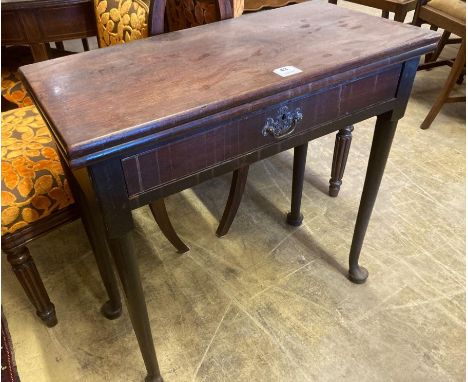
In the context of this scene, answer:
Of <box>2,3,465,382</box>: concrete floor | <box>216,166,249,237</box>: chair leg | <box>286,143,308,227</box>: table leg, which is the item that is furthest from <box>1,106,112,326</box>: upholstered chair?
<box>286,143,308,227</box>: table leg

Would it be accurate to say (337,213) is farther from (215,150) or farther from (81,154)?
(81,154)

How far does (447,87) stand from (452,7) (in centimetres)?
39

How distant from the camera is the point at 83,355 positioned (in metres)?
1.21

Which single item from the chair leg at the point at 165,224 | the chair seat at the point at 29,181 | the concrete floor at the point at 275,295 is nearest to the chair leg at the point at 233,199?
the concrete floor at the point at 275,295

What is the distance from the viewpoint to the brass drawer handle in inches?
31.9

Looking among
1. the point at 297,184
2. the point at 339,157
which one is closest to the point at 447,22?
the point at 339,157

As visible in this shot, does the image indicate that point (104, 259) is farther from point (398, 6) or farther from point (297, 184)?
point (398, 6)

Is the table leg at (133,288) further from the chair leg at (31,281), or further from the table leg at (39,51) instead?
the table leg at (39,51)

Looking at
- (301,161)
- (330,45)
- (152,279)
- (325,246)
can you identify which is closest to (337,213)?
(325,246)

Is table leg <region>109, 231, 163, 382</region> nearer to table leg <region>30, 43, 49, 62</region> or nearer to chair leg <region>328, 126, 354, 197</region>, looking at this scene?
chair leg <region>328, 126, 354, 197</region>

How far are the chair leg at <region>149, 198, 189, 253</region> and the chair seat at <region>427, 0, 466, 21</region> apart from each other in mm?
1768

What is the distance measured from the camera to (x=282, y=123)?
32.6 inches

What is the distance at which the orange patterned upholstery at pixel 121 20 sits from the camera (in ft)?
4.22

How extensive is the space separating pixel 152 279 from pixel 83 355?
1.07ft
